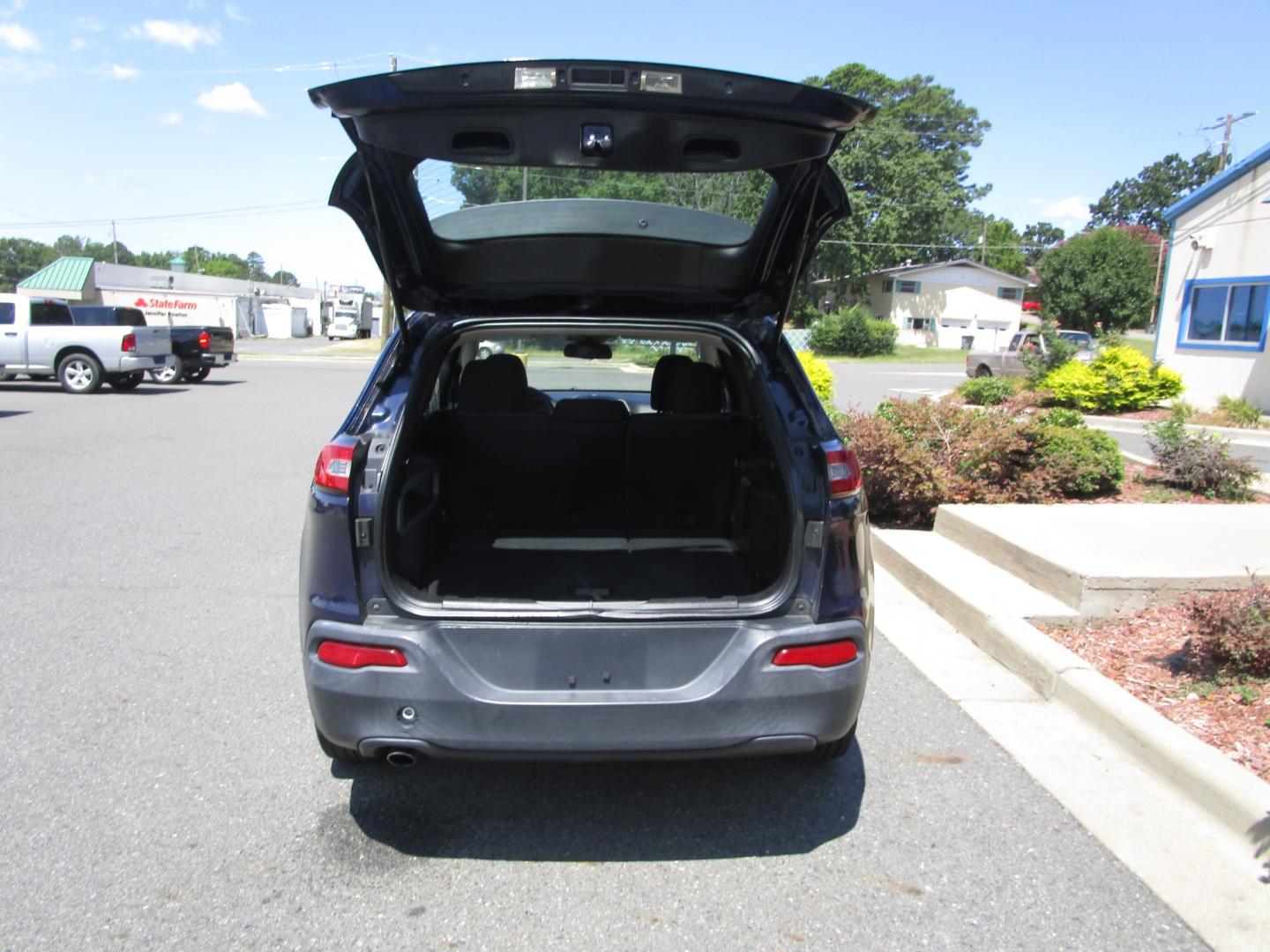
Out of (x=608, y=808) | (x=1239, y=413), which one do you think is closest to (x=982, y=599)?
(x=608, y=808)

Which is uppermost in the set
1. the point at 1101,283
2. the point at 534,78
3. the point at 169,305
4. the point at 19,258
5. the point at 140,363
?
the point at 19,258

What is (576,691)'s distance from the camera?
8.85 feet

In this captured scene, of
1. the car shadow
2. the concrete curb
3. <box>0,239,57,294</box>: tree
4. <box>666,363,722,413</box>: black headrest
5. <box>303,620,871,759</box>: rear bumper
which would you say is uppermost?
<box>0,239,57,294</box>: tree

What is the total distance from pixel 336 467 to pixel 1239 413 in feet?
51.5

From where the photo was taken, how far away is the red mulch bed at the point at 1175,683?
137 inches

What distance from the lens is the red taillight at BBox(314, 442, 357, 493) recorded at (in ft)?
9.13

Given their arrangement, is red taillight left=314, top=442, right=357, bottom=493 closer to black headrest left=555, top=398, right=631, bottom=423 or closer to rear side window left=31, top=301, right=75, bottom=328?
black headrest left=555, top=398, right=631, bottom=423

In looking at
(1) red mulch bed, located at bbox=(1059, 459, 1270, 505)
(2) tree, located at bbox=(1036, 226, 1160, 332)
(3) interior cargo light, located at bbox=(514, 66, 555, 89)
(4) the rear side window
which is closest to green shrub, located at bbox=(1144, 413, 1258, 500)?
(1) red mulch bed, located at bbox=(1059, 459, 1270, 505)

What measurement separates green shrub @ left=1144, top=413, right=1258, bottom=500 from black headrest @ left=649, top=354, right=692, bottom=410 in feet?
16.4

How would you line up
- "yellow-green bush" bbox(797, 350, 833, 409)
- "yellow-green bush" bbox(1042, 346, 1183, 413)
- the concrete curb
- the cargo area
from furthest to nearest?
"yellow-green bush" bbox(1042, 346, 1183, 413), "yellow-green bush" bbox(797, 350, 833, 409), the cargo area, the concrete curb

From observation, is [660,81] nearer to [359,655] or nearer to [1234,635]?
[359,655]

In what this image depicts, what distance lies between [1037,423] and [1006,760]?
15.1ft

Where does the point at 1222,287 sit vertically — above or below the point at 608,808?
above

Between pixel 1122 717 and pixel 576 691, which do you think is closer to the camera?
pixel 576 691
